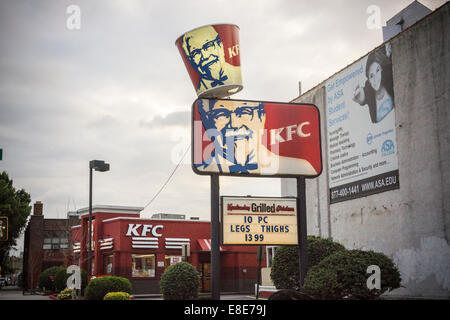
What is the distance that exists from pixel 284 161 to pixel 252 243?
278cm

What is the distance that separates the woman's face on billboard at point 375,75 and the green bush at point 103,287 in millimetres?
14871

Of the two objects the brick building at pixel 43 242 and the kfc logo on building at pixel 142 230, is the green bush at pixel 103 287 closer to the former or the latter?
the kfc logo on building at pixel 142 230

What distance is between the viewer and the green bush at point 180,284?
16.0 metres

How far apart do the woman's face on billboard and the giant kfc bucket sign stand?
983cm

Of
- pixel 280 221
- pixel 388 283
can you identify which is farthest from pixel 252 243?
pixel 388 283

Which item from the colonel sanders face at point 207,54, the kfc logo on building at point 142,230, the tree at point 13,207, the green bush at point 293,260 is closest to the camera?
the colonel sanders face at point 207,54

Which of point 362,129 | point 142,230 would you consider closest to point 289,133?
point 362,129

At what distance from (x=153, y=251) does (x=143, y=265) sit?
1.32 metres

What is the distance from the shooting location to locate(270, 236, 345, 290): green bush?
1780 centimetres

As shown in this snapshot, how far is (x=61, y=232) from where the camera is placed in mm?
57750

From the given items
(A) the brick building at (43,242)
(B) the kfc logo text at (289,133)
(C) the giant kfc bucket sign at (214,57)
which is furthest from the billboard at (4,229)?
(A) the brick building at (43,242)

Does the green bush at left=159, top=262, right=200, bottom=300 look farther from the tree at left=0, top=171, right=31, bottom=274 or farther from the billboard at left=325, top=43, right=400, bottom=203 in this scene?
the tree at left=0, top=171, right=31, bottom=274

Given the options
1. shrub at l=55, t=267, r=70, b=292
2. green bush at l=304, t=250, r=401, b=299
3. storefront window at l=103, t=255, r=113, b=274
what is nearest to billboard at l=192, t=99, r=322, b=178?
green bush at l=304, t=250, r=401, b=299
